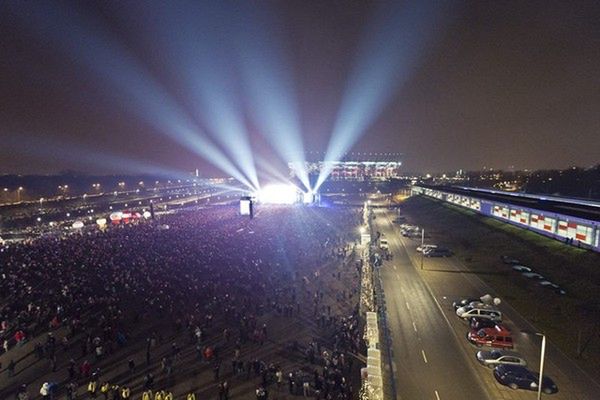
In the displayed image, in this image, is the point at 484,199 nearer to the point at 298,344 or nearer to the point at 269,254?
the point at 269,254

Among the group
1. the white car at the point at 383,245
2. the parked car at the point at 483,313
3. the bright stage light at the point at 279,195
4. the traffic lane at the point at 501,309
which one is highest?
the bright stage light at the point at 279,195

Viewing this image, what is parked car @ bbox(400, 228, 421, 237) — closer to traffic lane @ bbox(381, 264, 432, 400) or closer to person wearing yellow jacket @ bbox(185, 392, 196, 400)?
traffic lane @ bbox(381, 264, 432, 400)

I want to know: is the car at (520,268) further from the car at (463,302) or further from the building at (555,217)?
the car at (463,302)

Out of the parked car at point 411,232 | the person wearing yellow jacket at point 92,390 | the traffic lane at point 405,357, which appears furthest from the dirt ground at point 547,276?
the person wearing yellow jacket at point 92,390

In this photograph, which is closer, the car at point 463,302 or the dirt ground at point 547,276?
the dirt ground at point 547,276

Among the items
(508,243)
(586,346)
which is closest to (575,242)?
(508,243)

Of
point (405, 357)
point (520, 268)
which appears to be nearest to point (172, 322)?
point (405, 357)

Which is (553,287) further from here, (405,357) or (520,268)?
(405,357)
